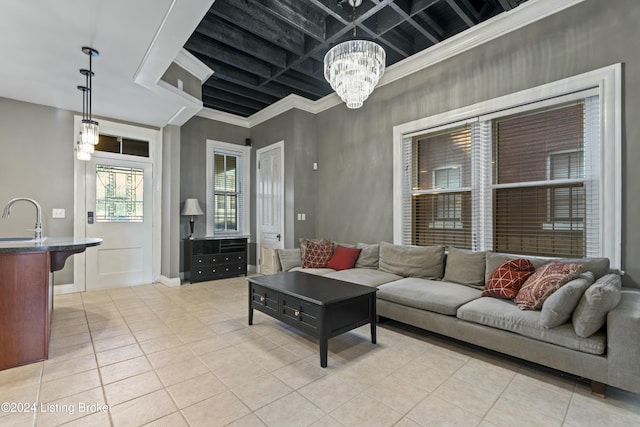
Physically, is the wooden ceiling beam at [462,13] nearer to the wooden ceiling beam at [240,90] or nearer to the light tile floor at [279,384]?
the wooden ceiling beam at [240,90]

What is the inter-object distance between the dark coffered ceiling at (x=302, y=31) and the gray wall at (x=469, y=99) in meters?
0.43

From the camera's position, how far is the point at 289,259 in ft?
14.8

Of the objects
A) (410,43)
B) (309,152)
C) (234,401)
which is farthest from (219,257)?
(410,43)

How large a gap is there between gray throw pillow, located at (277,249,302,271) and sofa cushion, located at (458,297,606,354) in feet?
8.14

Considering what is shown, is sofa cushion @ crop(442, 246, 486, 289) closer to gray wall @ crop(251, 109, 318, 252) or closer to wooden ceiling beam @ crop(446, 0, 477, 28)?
wooden ceiling beam @ crop(446, 0, 477, 28)

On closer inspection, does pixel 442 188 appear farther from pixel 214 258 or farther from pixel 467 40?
pixel 214 258

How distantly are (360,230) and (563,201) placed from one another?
2.50m

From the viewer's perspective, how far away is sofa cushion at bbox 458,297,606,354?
1.99 meters

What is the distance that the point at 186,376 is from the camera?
87.6 inches

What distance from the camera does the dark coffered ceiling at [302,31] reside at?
313cm

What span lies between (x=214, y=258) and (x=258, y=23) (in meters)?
3.74

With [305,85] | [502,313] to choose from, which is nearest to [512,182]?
[502,313]

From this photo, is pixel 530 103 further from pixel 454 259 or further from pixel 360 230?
pixel 360 230

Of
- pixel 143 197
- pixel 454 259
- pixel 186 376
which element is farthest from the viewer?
pixel 143 197
